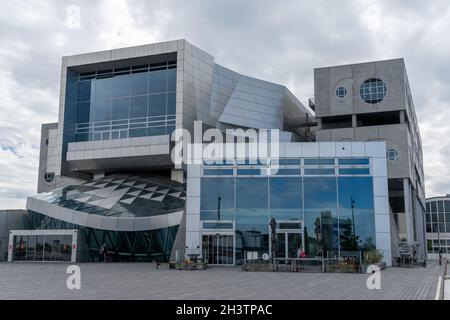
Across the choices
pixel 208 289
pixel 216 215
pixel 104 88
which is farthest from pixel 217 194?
pixel 104 88

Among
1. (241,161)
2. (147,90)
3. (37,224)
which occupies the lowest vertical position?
(37,224)

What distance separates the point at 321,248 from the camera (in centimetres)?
3095

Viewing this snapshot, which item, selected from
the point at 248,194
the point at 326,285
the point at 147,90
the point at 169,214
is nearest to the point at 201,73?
the point at 147,90

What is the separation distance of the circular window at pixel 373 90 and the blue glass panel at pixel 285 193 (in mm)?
21731

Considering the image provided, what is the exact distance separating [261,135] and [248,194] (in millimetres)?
14574

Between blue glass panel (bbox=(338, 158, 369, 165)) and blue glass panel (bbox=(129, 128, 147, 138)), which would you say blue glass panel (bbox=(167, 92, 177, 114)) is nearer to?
blue glass panel (bbox=(129, 128, 147, 138))

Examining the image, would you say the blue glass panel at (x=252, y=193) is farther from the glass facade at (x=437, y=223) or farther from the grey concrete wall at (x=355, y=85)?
the glass facade at (x=437, y=223)

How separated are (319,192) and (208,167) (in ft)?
23.6

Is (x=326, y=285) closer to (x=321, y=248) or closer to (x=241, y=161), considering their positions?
(x=321, y=248)

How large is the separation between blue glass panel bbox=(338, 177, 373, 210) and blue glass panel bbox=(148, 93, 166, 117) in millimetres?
19588

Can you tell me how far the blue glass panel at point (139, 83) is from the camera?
47.3 m

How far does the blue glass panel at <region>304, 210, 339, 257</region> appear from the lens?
3098 cm

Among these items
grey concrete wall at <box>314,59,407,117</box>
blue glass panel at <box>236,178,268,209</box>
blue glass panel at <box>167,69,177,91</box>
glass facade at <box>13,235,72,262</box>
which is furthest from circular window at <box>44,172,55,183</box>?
blue glass panel at <box>236,178,268,209</box>
